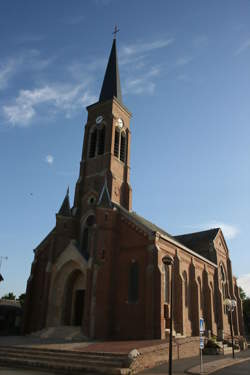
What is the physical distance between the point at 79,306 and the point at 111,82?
2927 centimetres

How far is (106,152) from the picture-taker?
36750 mm

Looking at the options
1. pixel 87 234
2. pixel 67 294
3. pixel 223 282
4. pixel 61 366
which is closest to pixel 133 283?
pixel 67 294

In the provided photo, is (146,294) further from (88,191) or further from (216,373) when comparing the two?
(88,191)

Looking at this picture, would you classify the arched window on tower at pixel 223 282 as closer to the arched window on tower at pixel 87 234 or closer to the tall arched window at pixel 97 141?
the arched window on tower at pixel 87 234

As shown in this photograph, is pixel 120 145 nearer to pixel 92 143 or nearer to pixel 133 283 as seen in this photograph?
pixel 92 143

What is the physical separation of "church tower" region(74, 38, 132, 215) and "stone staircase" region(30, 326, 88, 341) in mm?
12138

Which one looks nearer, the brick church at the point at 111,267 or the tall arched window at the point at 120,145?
the brick church at the point at 111,267

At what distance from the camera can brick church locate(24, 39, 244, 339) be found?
2658 centimetres

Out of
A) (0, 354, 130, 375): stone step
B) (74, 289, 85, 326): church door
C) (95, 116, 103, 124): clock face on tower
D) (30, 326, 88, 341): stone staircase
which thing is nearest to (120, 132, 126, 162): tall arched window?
(95, 116, 103, 124): clock face on tower

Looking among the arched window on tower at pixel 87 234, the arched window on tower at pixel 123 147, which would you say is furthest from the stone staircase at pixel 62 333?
the arched window on tower at pixel 123 147

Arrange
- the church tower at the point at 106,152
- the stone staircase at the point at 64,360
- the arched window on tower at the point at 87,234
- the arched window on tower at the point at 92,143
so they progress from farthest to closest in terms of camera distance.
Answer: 1. the arched window on tower at the point at 92,143
2. the church tower at the point at 106,152
3. the arched window on tower at the point at 87,234
4. the stone staircase at the point at 64,360

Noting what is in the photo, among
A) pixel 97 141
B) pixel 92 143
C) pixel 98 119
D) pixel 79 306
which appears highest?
pixel 98 119

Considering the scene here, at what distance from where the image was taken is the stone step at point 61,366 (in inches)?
592

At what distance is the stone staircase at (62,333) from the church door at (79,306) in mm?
2229
